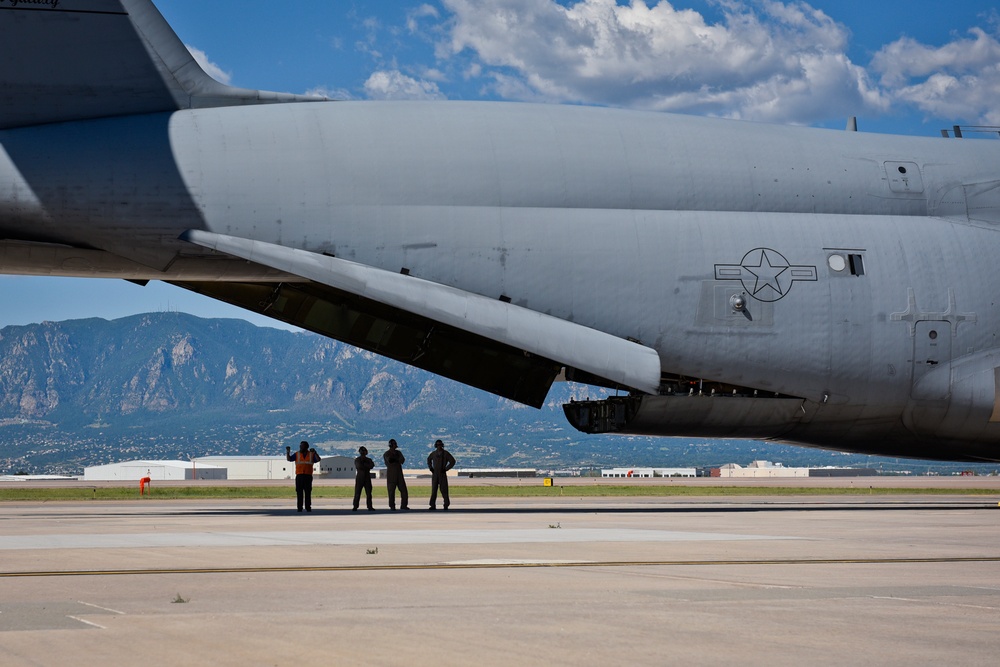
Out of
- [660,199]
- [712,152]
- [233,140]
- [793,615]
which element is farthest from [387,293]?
[793,615]

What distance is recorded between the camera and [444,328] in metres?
22.2

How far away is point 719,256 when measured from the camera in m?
22.6

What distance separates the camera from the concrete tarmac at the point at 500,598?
659cm

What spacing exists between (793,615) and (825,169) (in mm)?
17459

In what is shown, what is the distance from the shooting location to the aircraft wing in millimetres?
20688

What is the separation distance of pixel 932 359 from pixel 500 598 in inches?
656

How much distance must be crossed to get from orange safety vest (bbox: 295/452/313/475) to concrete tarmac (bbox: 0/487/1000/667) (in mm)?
8013

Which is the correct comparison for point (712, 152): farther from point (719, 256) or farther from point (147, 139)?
point (147, 139)

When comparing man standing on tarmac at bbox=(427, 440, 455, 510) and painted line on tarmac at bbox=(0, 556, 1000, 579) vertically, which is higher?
man standing on tarmac at bbox=(427, 440, 455, 510)

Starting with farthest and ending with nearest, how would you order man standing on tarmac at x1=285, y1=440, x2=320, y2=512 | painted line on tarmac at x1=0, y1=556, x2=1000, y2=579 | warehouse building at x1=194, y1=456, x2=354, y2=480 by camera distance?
1. warehouse building at x1=194, y1=456, x2=354, y2=480
2. man standing on tarmac at x1=285, y1=440, x2=320, y2=512
3. painted line on tarmac at x1=0, y1=556, x2=1000, y2=579

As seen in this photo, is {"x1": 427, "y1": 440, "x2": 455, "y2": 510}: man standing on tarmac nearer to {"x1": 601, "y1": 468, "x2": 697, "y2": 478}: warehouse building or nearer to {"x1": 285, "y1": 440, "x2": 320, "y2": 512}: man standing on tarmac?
{"x1": 285, "y1": 440, "x2": 320, "y2": 512}: man standing on tarmac

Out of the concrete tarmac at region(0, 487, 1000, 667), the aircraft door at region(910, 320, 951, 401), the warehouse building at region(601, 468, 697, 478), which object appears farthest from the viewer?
the warehouse building at region(601, 468, 697, 478)

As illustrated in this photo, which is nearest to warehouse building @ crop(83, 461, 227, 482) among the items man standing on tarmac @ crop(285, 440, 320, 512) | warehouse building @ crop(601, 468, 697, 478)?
warehouse building @ crop(601, 468, 697, 478)

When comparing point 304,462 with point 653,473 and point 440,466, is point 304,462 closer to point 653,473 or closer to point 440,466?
point 440,466
